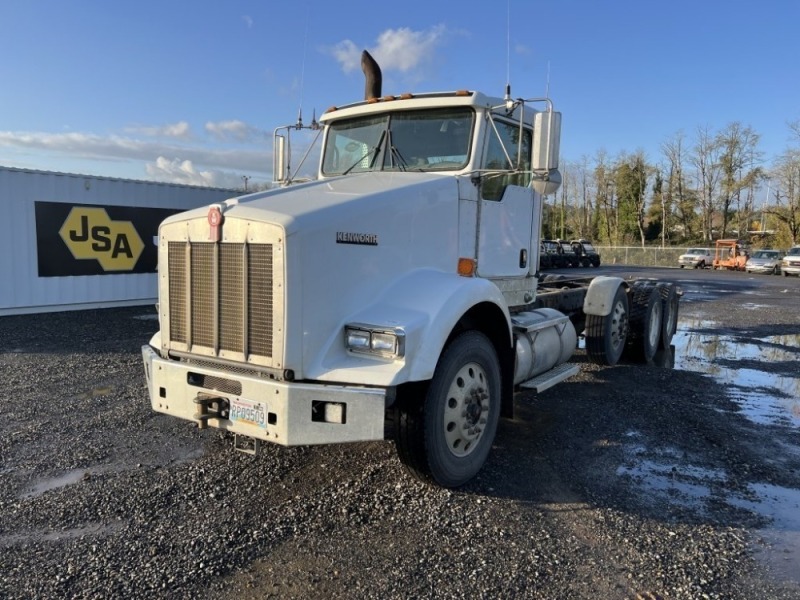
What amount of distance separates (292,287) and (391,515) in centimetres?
164

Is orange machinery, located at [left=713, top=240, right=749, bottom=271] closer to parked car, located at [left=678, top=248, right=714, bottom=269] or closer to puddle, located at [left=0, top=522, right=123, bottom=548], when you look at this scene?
parked car, located at [left=678, top=248, right=714, bottom=269]

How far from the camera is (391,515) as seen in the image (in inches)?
155

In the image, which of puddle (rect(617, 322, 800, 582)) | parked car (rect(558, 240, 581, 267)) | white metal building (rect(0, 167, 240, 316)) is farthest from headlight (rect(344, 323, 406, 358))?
parked car (rect(558, 240, 581, 267))

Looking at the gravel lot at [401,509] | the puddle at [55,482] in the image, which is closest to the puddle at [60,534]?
the gravel lot at [401,509]

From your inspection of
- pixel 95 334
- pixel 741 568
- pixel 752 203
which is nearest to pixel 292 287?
pixel 741 568

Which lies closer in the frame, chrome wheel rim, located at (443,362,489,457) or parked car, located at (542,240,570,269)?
chrome wheel rim, located at (443,362,489,457)

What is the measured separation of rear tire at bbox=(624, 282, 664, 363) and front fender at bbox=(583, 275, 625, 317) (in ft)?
3.17

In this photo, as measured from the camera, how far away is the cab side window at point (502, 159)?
17.3 feet

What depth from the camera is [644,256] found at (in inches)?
2151

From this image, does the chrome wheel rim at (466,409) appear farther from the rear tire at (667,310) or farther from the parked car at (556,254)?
the parked car at (556,254)

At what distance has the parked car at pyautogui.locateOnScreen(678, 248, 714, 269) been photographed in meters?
46.3

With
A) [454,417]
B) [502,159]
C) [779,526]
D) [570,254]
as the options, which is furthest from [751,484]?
[570,254]

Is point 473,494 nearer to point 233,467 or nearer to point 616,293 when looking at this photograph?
point 233,467

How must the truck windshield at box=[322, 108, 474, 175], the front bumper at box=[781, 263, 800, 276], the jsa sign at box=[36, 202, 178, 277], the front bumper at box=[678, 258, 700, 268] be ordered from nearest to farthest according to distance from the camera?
the truck windshield at box=[322, 108, 474, 175]
the jsa sign at box=[36, 202, 178, 277]
the front bumper at box=[781, 263, 800, 276]
the front bumper at box=[678, 258, 700, 268]
